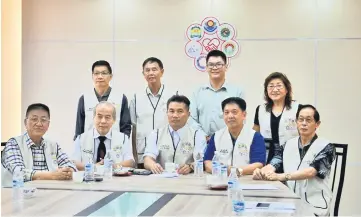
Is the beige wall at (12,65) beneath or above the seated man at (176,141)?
above

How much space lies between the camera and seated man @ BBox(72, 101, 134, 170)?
3.65 m

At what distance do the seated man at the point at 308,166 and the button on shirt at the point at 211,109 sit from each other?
0.97 m

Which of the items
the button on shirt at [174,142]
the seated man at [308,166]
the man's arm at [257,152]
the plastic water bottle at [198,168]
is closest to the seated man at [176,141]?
the button on shirt at [174,142]

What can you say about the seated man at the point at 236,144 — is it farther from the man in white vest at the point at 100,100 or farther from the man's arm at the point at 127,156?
the man in white vest at the point at 100,100

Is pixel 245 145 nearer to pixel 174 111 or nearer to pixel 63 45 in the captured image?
pixel 174 111

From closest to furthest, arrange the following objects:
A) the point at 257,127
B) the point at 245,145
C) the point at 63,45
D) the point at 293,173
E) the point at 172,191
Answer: the point at 172,191, the point at 293,173, the point at 245,145, the point at 257,127, the point at 63,45

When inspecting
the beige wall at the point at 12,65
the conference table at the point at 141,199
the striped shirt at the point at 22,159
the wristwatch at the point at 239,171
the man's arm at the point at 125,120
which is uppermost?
the beige wall at the point at 12,65

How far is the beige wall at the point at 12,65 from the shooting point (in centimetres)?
525

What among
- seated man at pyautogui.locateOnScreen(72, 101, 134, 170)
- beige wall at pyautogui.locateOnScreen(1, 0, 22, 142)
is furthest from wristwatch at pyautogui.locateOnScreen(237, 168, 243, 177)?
beige wall at pyautogui.locateOnScreen(1, 0, 22, 142)

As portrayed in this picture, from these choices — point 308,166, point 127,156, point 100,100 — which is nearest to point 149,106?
point 100,100

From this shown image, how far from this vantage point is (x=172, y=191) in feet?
8.38

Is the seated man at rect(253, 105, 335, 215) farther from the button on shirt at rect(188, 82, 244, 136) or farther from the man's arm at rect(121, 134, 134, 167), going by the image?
the man's arm at rect(121, 134, 134, 167)

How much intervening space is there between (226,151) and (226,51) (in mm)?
1967

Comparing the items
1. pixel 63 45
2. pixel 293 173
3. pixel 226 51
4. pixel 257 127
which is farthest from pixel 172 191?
pixel 63 45
